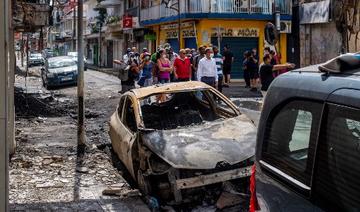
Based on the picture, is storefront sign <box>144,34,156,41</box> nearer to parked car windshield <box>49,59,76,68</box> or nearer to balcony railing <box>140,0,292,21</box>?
balcony railing <box>140,0,292,21</box>

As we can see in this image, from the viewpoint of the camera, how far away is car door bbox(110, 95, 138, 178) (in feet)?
25.9

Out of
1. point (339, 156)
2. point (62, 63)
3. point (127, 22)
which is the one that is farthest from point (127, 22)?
point (339, 156)

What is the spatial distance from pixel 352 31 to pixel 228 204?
1595 cm

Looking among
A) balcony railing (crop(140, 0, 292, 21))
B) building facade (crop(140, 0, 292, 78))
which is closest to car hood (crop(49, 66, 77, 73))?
building facade (crop(140, 0, 292, 78))

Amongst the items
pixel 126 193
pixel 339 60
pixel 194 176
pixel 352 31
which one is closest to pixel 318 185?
pixel 339 60

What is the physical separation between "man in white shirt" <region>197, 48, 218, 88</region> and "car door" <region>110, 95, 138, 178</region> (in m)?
5.79

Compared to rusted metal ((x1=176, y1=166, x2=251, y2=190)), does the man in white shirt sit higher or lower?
higher

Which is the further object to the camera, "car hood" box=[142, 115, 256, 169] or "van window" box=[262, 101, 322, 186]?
"car hood" box=[142, 115, 256, 169]

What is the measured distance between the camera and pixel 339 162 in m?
2.55

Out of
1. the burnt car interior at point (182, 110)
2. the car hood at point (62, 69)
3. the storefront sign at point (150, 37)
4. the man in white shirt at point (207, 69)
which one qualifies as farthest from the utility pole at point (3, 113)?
the storefront sign at point (150, 37)

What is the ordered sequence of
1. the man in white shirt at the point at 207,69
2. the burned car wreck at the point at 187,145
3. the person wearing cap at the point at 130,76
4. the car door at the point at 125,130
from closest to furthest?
the burned car wreck at the point at 187,145, the car door at the point at 125,130, the man in white shirt at the point at 207,69, the person wearing cap at the point at 130,76

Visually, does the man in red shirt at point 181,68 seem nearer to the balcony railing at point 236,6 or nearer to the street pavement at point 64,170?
the street pavement at point 64,170

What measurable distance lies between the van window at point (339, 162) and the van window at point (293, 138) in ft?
0.26

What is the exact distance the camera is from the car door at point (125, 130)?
7898 mm
